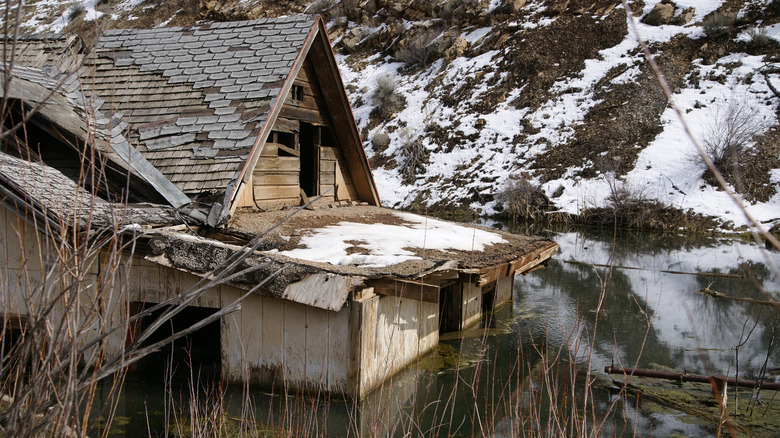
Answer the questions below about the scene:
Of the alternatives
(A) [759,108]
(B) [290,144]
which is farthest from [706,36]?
(B) [290,144]

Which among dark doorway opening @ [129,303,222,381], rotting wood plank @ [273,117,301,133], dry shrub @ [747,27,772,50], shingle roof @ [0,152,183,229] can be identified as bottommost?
dark doorway opening @ [129,303,222,381]

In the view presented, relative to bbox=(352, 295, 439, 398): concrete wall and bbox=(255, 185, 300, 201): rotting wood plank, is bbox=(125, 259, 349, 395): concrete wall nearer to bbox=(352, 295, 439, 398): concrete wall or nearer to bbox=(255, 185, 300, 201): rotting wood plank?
bbox=(352, 295, 439, 398): concrete wall

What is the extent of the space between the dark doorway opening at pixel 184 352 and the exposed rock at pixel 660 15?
26.7 metres

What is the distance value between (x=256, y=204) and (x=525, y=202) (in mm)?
14207

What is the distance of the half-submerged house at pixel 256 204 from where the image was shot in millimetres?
6066

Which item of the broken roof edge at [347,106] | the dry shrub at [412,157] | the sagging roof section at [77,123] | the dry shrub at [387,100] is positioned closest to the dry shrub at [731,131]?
the dry shrub at [412,157]

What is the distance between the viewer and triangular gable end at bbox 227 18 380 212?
8602 millimetres

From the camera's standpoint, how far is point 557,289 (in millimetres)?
12555

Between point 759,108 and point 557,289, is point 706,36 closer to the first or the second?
point 759,108

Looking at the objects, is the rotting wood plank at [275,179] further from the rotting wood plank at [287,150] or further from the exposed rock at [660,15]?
the exposed rock at [660,15]

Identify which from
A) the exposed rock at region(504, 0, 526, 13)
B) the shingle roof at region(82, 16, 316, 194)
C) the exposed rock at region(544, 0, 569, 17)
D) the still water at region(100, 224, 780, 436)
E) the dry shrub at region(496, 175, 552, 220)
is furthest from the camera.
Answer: the exposed rock at region(504, 0, 526, 13)

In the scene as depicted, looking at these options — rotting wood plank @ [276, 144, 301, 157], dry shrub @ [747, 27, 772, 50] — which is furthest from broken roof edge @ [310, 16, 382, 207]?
dry shrub @ [747, 27, 772, 50]

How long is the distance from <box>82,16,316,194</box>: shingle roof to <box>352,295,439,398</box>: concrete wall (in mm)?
2484

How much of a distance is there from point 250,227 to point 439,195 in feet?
55.9
